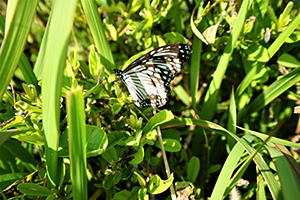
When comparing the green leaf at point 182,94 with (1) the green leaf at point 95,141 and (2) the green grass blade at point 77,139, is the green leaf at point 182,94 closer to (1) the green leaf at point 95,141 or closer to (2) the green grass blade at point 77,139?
(1) the green leaf at point 95,141

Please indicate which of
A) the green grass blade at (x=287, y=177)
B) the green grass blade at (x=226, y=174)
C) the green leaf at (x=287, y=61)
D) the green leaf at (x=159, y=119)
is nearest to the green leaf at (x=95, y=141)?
the green leaf at (x=159, y=119)

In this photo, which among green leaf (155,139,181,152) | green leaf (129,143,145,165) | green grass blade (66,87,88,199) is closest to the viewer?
green grass blade (66,87,88,199)

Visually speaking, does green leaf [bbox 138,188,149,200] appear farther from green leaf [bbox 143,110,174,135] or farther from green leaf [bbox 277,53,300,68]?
green leaf [bbox 277,53,300,68]

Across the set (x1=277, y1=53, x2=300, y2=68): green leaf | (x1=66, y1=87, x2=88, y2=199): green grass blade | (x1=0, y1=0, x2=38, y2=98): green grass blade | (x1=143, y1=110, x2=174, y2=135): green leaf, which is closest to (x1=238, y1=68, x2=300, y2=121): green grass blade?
(x1=277, y1=53, x2=300, y2=68): green leaf

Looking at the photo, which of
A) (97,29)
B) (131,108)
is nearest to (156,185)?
(131,108)

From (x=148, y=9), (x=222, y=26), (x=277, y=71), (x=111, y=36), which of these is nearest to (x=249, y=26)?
(x=222, y=26)

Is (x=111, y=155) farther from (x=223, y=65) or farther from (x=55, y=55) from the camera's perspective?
(x=223, y=65)

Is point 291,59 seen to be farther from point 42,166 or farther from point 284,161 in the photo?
point 42,166

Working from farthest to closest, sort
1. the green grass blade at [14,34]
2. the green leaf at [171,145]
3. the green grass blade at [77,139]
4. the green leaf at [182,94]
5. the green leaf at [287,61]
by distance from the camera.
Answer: the green leaf at [182,94]
the green leaf at [287,61]
the green leaf at [171,145]
the green grass blade at [14,34]
the green grass blade at [77,139]
